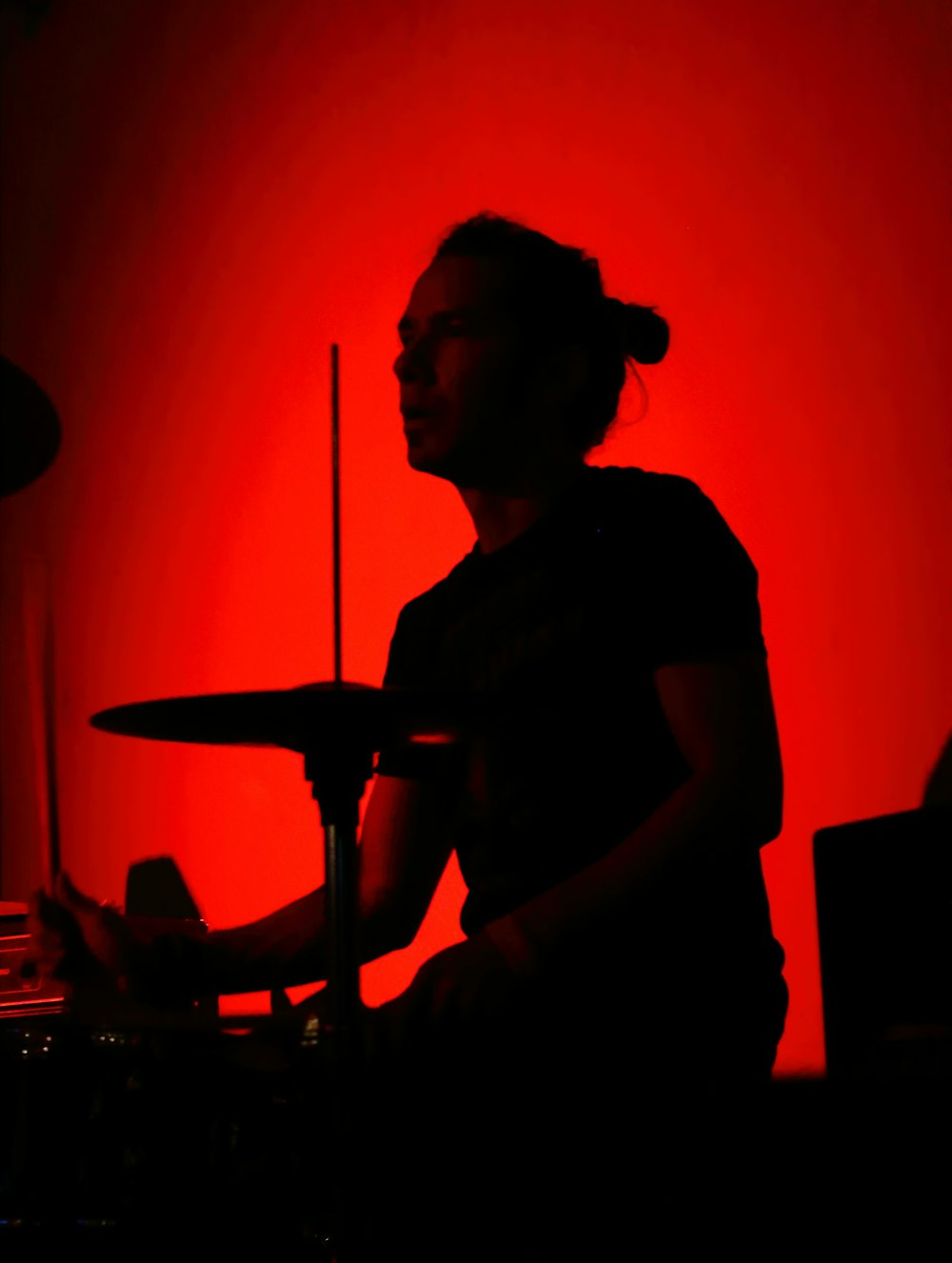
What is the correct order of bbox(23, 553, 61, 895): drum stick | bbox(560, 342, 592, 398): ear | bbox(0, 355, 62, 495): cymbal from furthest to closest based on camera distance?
1. bbox(560, 342, 592, 398): ear
2. bbox(23, 553, 61, 895): drum stick
3. bbox(0, 355, 62, 495): cymbal

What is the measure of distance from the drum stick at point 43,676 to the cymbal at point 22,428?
150 millimetres

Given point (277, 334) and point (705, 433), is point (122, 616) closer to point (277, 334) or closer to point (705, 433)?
point (277, 334)

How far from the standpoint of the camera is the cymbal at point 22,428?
94 cm

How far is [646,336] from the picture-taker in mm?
1803

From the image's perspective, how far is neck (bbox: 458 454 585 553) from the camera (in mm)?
1807

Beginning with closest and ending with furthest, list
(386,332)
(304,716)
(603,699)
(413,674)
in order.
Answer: (304,716) → (603,699) → (413,674) → (386,332)

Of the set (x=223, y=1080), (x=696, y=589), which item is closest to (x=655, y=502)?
(x=696, y=589)

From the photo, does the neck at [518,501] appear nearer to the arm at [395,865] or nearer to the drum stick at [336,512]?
the arm at [395,865]

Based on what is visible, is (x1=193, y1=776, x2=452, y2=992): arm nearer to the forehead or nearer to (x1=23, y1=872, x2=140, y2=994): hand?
(x1=23, y1=872, x2=140, y2=994): hand

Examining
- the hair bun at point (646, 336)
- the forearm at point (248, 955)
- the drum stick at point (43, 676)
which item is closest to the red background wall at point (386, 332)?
the hair bun at point (646, 336)

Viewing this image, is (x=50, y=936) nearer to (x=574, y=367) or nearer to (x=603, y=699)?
(x=603, y=699)

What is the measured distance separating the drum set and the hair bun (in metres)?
0.57

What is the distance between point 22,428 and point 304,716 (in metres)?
0.34

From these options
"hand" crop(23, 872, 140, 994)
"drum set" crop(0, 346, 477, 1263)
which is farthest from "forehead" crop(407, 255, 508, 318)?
"hand" crop(23, 872, 140, 994)
